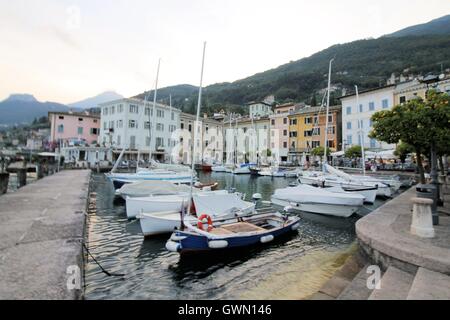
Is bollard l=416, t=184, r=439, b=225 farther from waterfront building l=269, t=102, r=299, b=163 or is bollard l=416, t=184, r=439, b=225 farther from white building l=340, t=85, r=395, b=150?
waterfront building l=269, t=102, r=299, b=163

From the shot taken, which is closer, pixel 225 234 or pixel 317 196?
pixel 225 234

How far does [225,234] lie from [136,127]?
5090 cm

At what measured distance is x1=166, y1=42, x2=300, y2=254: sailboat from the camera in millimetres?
8039

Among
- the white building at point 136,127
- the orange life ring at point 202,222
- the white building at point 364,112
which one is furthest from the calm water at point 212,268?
the white building at point 136,127

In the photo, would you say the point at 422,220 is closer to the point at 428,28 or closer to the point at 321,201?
the point at 321,201

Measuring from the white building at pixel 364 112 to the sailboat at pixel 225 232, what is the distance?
37016 mm

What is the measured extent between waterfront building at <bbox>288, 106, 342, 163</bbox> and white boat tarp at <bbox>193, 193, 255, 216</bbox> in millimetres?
44834

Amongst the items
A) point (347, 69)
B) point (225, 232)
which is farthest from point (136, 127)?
point (347, 69)

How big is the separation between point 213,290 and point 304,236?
6108 mm

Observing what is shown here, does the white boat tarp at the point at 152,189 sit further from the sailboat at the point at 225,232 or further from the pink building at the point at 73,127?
the pink building at the point at 73,127

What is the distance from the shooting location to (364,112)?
4750 centimetres
